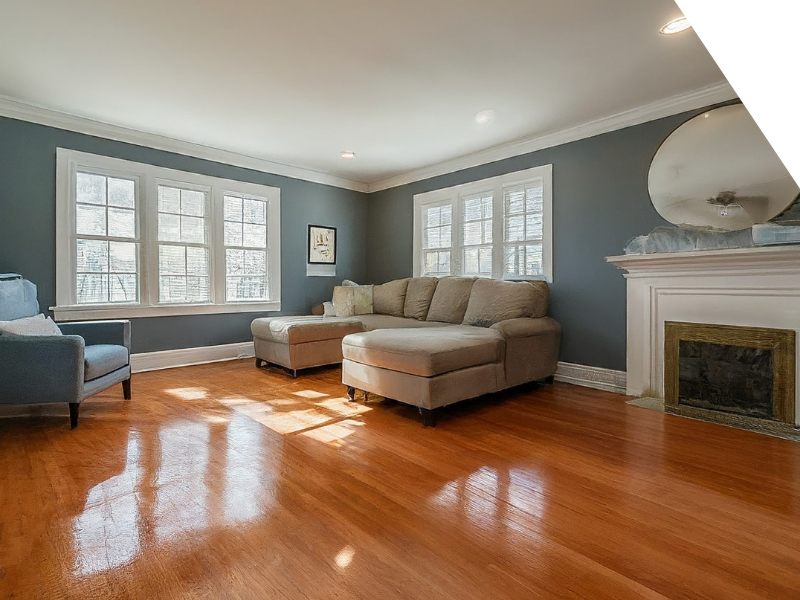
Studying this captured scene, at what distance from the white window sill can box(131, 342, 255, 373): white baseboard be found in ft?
1.33

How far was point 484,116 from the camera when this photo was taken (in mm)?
3811

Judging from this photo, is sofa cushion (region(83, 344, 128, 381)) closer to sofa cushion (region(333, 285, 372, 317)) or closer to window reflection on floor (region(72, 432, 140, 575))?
window reflection on floor (region(72, 432, 140, 575))

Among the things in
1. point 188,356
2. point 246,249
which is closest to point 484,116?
point 246,249

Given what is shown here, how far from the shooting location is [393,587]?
1.30m

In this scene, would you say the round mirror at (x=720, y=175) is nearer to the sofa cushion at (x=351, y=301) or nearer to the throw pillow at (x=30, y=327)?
the sofa cushion at (x=351, y=301)

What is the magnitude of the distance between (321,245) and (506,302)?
116 inches

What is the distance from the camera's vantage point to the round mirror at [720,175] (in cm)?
294

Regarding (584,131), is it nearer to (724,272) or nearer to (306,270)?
(724,272)

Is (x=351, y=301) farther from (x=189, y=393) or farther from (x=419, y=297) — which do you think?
(x=189, y=393)

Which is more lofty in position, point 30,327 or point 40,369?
point 30,327

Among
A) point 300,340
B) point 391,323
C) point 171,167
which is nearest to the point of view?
point 300,340

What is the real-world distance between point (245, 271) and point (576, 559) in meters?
4.69

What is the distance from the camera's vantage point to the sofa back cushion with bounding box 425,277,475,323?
4.55m

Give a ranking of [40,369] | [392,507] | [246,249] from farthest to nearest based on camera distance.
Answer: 1. [246,249]
2. [40,369]
3. [392,507]
